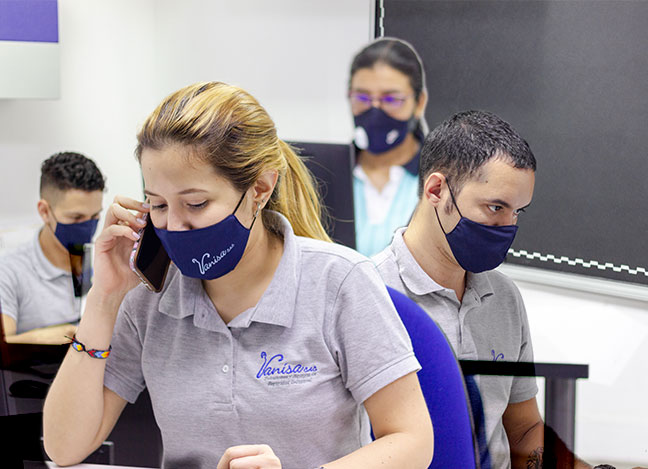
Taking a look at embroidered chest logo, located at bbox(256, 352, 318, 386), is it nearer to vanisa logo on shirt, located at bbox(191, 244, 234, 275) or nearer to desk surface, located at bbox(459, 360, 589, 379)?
vanisa logo on shirt, located at bbox(191, 244, 234, 275)

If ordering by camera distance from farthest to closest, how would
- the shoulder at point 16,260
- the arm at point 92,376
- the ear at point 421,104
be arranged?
the shoulder at point 16,260
the ear at point 421,104
the arm at point 92,376

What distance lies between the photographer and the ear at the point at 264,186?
3.51 feet

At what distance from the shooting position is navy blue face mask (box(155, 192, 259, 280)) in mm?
1041

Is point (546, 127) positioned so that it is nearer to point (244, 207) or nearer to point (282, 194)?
point (282, 194)

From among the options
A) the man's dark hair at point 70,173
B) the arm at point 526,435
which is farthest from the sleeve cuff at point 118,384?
the man's dark hair at point 70,173

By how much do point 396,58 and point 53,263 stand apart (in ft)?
4.50

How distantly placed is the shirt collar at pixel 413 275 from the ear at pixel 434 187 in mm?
122

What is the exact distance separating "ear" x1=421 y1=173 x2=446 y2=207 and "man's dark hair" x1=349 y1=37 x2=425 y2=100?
690 millimetres

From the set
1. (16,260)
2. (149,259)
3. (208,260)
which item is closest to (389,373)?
(208,260)

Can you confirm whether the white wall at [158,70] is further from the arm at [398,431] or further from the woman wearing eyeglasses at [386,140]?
the arm at [398,431]

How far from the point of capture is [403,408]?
40.3 inches

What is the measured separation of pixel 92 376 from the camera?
1088mm

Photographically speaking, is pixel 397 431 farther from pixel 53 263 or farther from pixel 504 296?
pixel 53 263

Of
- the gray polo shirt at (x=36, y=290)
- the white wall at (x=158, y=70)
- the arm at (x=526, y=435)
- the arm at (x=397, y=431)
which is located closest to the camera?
the arm at (x=397, y=431)
